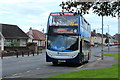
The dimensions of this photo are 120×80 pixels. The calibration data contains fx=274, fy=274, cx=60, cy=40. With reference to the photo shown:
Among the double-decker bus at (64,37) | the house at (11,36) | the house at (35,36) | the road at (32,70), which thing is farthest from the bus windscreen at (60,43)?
the house at (35,36)

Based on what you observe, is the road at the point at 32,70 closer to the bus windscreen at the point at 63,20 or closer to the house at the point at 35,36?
the bus windscreen at the point at 63,20

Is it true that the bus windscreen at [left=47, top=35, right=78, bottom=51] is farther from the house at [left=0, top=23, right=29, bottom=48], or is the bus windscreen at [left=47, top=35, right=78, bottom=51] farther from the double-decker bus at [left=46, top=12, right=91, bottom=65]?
the house at [left=0, top=23, right=29, bottom=48]

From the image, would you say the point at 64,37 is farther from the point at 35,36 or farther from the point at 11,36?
the point at 35,36

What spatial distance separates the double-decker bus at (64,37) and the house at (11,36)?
46878mm

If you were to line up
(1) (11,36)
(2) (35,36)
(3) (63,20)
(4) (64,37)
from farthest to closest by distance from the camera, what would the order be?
(2) (35,36)
(1) (11,36)
(4) (64,37)
(3) (63,20)

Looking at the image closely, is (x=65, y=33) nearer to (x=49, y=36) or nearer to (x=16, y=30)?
(x=49, y=36)

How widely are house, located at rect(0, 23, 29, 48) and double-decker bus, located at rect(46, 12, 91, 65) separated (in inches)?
1846

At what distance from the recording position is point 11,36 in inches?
2835

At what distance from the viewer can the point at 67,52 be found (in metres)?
21.6

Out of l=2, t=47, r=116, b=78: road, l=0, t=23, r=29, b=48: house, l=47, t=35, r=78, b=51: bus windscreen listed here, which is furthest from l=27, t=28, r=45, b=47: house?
l=47, t=35, r=78, b=51: bus windscreen

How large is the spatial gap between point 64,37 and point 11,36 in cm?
5199

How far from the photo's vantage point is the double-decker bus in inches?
842

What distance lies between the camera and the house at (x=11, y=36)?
70.1m

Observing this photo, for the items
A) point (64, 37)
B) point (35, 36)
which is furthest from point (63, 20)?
point (35, 36)
